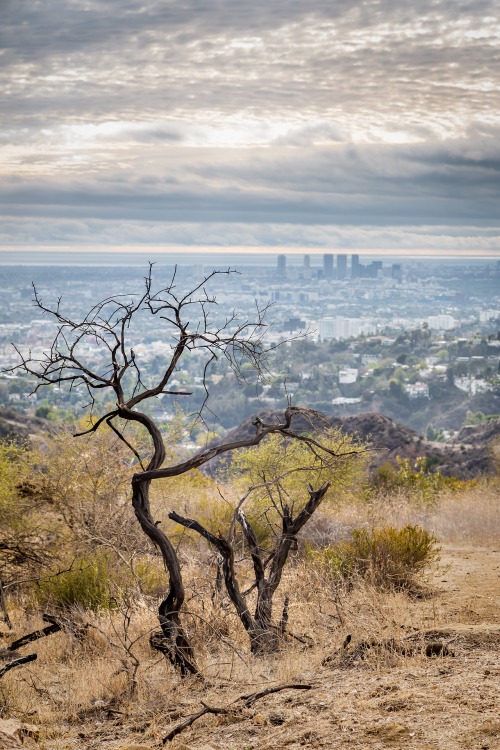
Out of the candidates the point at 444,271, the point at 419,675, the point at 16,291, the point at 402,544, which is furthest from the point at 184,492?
the point at 444,271

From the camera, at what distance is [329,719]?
5.12 metres

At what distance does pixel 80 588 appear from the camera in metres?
9.91

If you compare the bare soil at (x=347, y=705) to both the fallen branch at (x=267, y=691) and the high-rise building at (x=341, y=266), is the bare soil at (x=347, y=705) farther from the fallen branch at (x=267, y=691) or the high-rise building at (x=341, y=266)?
the high-rise building at (x=341, y=266)

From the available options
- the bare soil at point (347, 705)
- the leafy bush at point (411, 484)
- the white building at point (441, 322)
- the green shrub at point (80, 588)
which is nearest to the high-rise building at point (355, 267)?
the white building at point (441, 322)

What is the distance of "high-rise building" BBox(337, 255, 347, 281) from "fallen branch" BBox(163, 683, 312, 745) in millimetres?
137348

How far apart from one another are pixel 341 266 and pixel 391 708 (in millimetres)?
145042

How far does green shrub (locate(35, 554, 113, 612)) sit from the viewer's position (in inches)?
384

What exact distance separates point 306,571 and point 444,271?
5674 inches

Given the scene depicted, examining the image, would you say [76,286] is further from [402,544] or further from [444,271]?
[444,271]

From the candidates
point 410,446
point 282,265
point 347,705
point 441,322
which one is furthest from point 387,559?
point 282,265

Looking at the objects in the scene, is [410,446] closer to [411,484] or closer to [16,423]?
[411,484]

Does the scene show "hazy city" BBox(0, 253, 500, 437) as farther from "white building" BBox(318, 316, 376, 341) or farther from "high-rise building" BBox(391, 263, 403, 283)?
"high-rise building" BBox(391, 263, 403, 283)

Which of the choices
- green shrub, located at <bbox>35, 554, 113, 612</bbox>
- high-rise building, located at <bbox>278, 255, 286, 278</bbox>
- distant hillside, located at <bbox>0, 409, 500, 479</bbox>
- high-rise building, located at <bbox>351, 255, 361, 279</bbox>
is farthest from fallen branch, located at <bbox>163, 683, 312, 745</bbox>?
high-rise building, located at <bbox>351, 255, 361, 279</bbox>

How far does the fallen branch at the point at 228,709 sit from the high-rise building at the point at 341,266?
13735 cm
